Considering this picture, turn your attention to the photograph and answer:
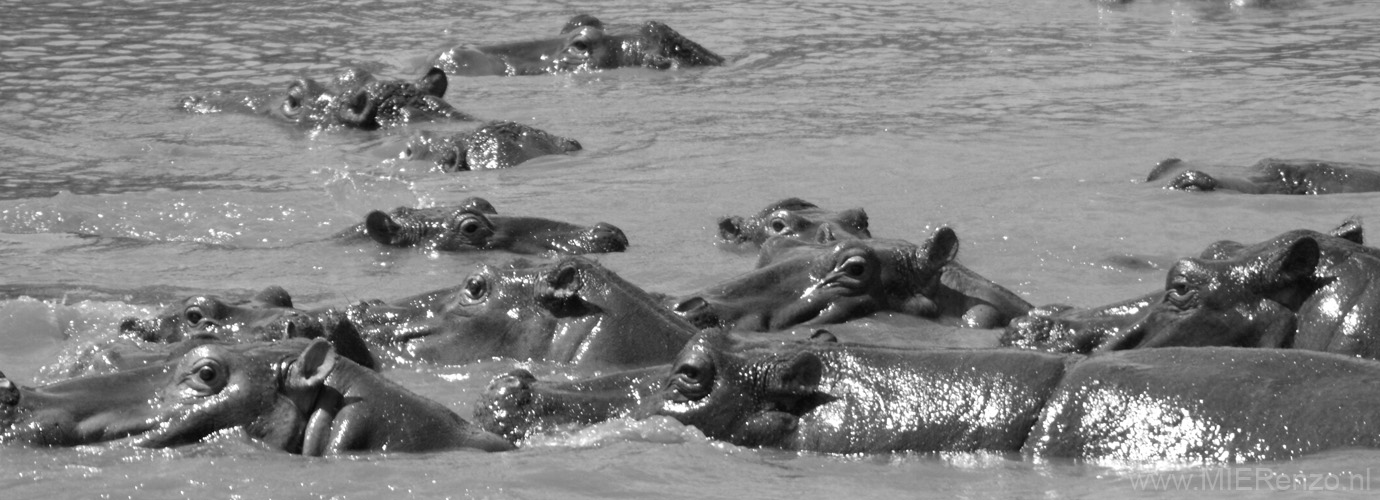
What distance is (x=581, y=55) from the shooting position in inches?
738

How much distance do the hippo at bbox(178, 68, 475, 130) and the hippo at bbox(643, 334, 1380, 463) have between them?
989 centimetres

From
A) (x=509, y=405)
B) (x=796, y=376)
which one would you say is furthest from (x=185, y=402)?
(x=796, y=376)

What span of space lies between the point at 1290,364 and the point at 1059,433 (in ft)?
2.28

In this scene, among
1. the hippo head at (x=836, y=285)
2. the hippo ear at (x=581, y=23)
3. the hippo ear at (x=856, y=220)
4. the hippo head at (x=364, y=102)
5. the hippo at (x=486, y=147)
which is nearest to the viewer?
the hippo head at (x=836, y=285)

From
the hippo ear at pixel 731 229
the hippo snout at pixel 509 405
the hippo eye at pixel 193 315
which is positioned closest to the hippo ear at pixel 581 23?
the hippo ear at pixel 731 229

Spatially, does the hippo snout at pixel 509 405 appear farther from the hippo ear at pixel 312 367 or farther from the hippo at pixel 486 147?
the hippo at pixel 486 147

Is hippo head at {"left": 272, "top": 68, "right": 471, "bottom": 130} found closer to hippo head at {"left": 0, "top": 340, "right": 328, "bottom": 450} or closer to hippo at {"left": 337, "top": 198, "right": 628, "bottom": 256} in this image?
hippo at {"left": 337, "top": 198, "right": 628, "bottom": 256}

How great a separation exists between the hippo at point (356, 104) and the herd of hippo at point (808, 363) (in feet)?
23.1

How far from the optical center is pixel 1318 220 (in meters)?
10.7

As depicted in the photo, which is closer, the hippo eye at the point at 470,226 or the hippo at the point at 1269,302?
the hippo at the point at 1269,302

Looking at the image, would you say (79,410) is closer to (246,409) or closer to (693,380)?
(246,409)

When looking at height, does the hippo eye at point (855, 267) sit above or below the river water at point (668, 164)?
above

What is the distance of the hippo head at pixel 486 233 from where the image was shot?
1044 cm

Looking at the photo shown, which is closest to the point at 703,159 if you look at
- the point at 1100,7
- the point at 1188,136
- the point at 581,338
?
the point at 1188,136
